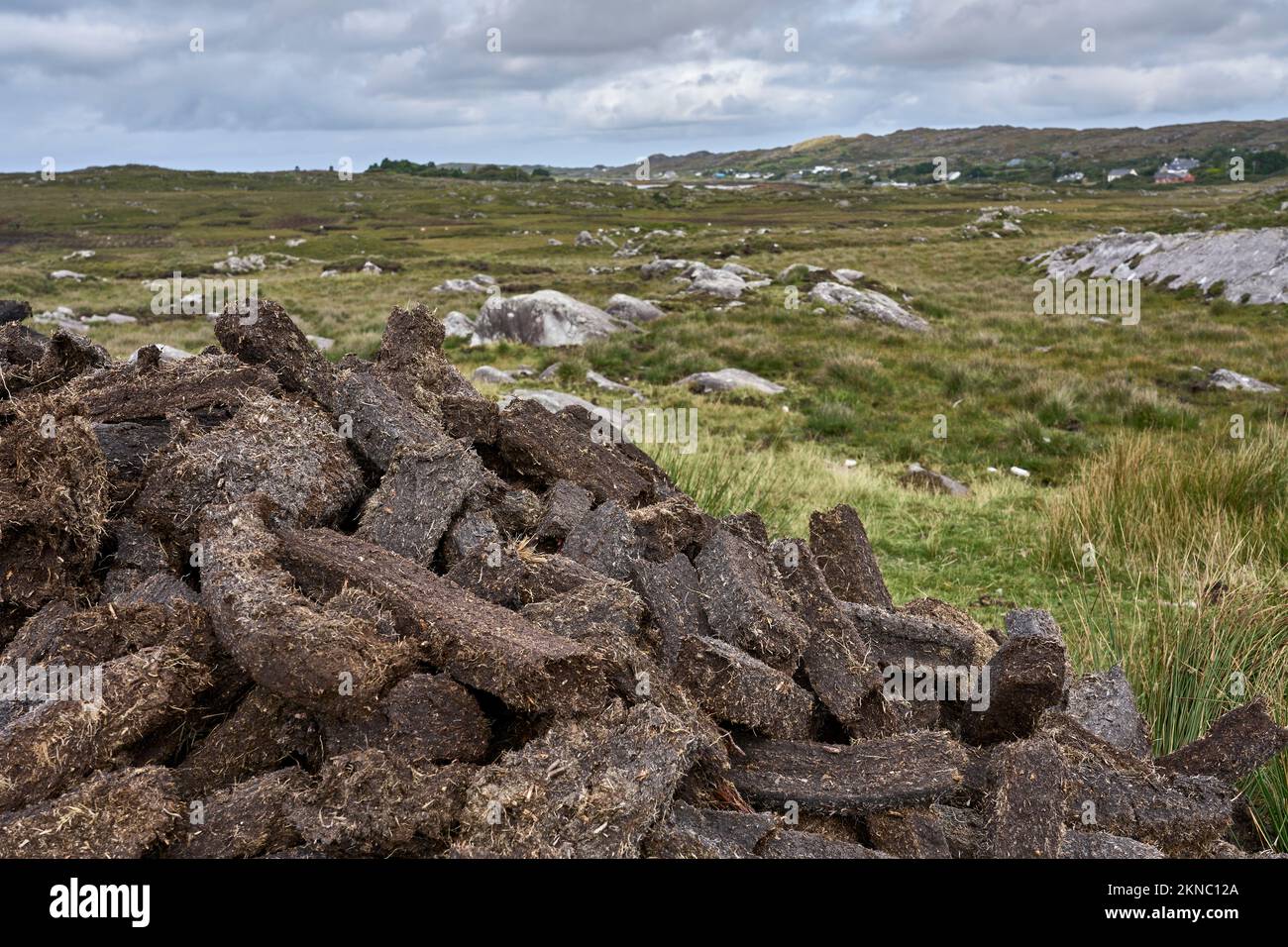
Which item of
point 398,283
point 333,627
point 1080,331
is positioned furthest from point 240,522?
point 398,283

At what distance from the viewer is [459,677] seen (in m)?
3.94

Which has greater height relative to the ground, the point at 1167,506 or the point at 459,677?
the point at 459,677

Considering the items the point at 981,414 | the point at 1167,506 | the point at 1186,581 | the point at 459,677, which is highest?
the point at 981,414

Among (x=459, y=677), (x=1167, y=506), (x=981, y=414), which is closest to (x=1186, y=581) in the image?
(x=1167, y=506)

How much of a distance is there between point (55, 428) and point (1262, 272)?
124 ft

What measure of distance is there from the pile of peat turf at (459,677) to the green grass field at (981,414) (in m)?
1.57

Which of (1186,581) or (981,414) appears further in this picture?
(981,414)

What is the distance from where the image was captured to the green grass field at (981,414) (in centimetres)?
660

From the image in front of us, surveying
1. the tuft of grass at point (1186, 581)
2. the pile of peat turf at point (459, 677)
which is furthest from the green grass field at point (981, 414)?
the pile of peat turf at point (459, 677)

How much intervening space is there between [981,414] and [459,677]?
16.3m

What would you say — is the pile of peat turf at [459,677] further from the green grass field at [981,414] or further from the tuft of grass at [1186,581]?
the green grass field at [981,414]

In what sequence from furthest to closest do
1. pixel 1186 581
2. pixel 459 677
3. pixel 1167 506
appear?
pixel 1167 506 → pixel 1186 581 → pixel 459 677

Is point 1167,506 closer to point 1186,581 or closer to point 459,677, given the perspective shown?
point 1186,581

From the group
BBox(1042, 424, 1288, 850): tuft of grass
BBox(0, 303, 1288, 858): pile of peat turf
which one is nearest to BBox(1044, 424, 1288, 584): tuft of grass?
BBox(1042, 424, 1288, 850): tuft of grass
